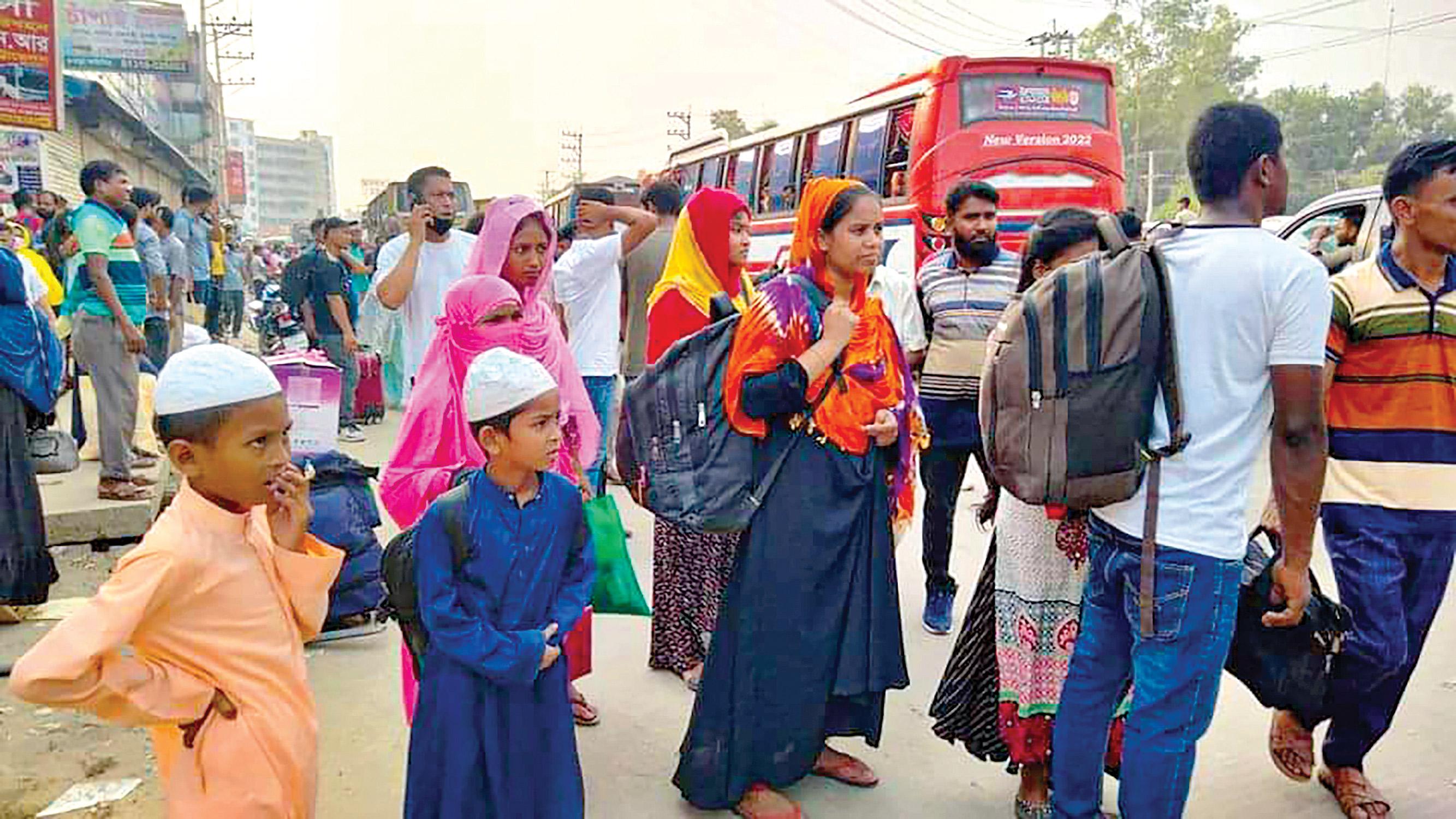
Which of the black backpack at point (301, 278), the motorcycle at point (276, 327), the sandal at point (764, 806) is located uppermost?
the black backpack at point (301, 278)

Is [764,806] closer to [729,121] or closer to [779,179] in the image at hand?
[779,179]

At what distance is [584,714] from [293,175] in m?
129

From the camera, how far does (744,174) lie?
15.4m

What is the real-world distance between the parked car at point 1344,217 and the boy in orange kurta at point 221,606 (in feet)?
23.6

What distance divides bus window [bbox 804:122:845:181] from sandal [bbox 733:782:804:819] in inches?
406

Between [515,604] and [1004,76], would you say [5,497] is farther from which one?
[1004,76]

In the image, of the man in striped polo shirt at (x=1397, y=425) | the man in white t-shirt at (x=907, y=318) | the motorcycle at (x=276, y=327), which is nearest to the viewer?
the man in striped polo shirt at (x=1397, y=425)

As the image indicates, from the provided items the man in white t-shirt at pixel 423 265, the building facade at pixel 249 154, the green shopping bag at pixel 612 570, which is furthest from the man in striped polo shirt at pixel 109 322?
the building facade at pixel 249 154

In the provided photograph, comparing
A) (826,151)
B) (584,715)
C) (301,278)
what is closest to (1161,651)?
(584,715)

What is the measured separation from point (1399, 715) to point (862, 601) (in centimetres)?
209

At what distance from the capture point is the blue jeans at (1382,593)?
2605mm

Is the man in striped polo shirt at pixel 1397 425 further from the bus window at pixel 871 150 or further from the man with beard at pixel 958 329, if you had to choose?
the bus window at pixel 871 150

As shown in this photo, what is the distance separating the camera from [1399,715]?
3451 mm

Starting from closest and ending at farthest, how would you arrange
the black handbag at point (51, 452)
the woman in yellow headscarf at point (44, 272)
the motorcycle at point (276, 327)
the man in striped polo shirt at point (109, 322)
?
the black handbag at point (51, 452), the man in striped polo shirt at point (109, 322), the woman in yellow headscarf at point (44, 272), the motorcycle at point (276, 327)
